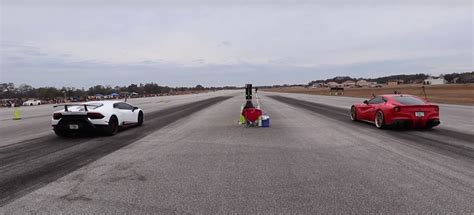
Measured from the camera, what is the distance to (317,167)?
25.3 feet

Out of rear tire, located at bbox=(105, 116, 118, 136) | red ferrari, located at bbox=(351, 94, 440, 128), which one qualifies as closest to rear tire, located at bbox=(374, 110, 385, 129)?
red ferrari, located at bbox=(351, 94, 440, 128)

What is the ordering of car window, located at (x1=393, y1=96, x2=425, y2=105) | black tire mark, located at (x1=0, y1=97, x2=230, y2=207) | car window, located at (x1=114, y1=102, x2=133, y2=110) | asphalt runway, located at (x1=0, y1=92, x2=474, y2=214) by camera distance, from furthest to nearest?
car window, located at (x1=114, y1=102, x2=133, y2=110), car window, located at (x1=393, y1=96, x2=425, y2=105), black tire mark, located at (x1=0, y1=97, x2=230, y2=207), asphalt runway, located at (x1=0, y1=92, x2=474, y2=214)

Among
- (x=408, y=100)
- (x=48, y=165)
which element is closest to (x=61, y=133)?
(x=48, y=165)

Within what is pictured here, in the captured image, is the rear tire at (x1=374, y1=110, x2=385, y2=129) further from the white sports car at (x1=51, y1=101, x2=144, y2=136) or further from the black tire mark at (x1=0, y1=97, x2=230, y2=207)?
the white sports car at (x1=51, y1=101, x2=144, y2=136)

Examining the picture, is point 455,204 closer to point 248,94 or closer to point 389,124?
point 389,124

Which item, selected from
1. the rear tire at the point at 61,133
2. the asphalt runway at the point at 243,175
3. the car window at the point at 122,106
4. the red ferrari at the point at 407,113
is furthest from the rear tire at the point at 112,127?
the red ferrari at the point at 407,113

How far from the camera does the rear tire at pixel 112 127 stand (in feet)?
45.5

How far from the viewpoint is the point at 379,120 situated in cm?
A: 1476

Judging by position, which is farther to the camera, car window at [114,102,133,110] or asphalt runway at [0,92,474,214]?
car window at [114,102,133,110]

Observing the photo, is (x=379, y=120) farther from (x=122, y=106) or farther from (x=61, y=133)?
(x=61, y=133)

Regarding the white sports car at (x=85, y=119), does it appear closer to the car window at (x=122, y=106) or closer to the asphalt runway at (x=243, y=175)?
the car window at (x=122, y=106)

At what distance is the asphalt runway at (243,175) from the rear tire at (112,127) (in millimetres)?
1589

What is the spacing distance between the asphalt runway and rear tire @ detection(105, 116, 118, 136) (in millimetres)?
1589

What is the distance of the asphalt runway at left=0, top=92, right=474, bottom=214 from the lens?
535cm
